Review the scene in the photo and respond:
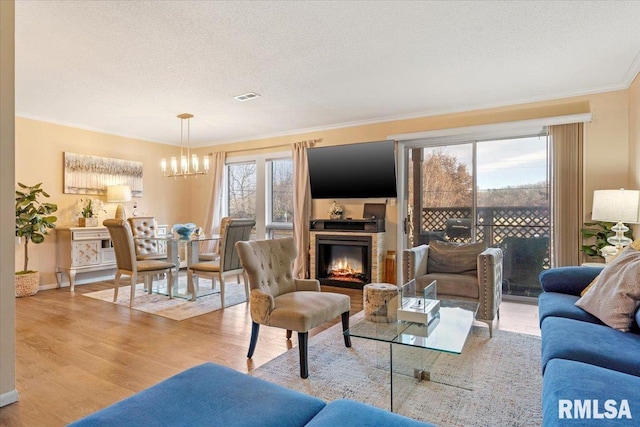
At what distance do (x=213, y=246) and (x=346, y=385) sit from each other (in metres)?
5.00

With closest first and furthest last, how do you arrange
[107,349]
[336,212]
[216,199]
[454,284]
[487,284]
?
[107,349] → [487,284] → [454,284] → [336,212] → [216,199]

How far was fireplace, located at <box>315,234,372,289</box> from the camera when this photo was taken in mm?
5297

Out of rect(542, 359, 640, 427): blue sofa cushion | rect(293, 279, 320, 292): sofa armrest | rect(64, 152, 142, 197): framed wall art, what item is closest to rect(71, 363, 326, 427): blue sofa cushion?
rect(542, 359, 640, 427): blue sofa cushion

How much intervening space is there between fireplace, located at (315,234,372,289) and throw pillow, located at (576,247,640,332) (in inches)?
121

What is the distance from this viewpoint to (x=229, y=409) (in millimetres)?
1199

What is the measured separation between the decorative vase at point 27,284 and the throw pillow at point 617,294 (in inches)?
235

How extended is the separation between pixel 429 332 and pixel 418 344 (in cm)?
30

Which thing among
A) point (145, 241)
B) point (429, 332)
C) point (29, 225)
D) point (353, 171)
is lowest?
point (429, 332)

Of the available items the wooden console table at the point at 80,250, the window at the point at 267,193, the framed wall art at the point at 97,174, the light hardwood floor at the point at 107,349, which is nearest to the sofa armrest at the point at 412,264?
the light hardwood floor at the point at 107,349

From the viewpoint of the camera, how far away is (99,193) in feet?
19.4

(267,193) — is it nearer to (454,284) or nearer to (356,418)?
(454,284)

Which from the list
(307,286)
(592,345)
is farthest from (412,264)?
(592,345)

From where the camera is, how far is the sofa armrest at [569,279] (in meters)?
2.67

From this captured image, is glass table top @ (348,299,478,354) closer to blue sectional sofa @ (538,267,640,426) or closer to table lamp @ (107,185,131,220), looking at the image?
blue sectional sofa @ (538,267,640,426)
